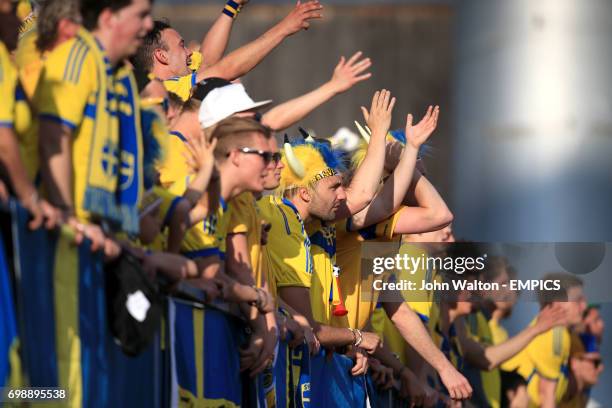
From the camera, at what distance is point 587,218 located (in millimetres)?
13766

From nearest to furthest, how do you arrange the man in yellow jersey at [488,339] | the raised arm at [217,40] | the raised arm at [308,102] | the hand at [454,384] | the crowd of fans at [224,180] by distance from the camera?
1. the crowd of fans at [224,180]
2. the raised arm at [308,102]
3. the raised arm at [217,40]
4. the hand at [454,384]
5. the man in yellow jersey at [488,339]

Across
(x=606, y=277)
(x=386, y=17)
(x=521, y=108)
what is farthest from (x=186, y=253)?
(x=386, y=17)

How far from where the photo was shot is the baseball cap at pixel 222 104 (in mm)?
6383

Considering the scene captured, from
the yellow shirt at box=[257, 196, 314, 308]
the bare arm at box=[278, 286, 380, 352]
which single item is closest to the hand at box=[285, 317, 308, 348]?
the bare arm at box=[278, 286, 380, 352]

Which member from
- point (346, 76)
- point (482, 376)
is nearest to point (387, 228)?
point (346, 76)

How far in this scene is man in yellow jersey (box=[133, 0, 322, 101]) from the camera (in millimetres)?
7277

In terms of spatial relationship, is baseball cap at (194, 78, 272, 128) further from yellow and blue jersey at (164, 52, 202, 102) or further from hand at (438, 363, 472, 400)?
hand at (438, 363, 472, 400)

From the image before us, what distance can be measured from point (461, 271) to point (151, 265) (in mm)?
6315

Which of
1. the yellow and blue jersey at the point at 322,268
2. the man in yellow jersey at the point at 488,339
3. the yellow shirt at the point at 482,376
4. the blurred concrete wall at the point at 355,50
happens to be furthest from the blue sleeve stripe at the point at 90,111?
the blurred concrete wall at the point at 355,50

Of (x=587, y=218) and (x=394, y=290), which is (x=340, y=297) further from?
(x=587, y=218)

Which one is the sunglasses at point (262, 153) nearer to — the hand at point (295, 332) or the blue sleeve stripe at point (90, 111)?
the hand at point (295, 332)

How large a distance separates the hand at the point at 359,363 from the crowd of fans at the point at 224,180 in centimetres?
3

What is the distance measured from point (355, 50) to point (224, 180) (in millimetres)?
15301

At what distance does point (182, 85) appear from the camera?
7156 millimetres
